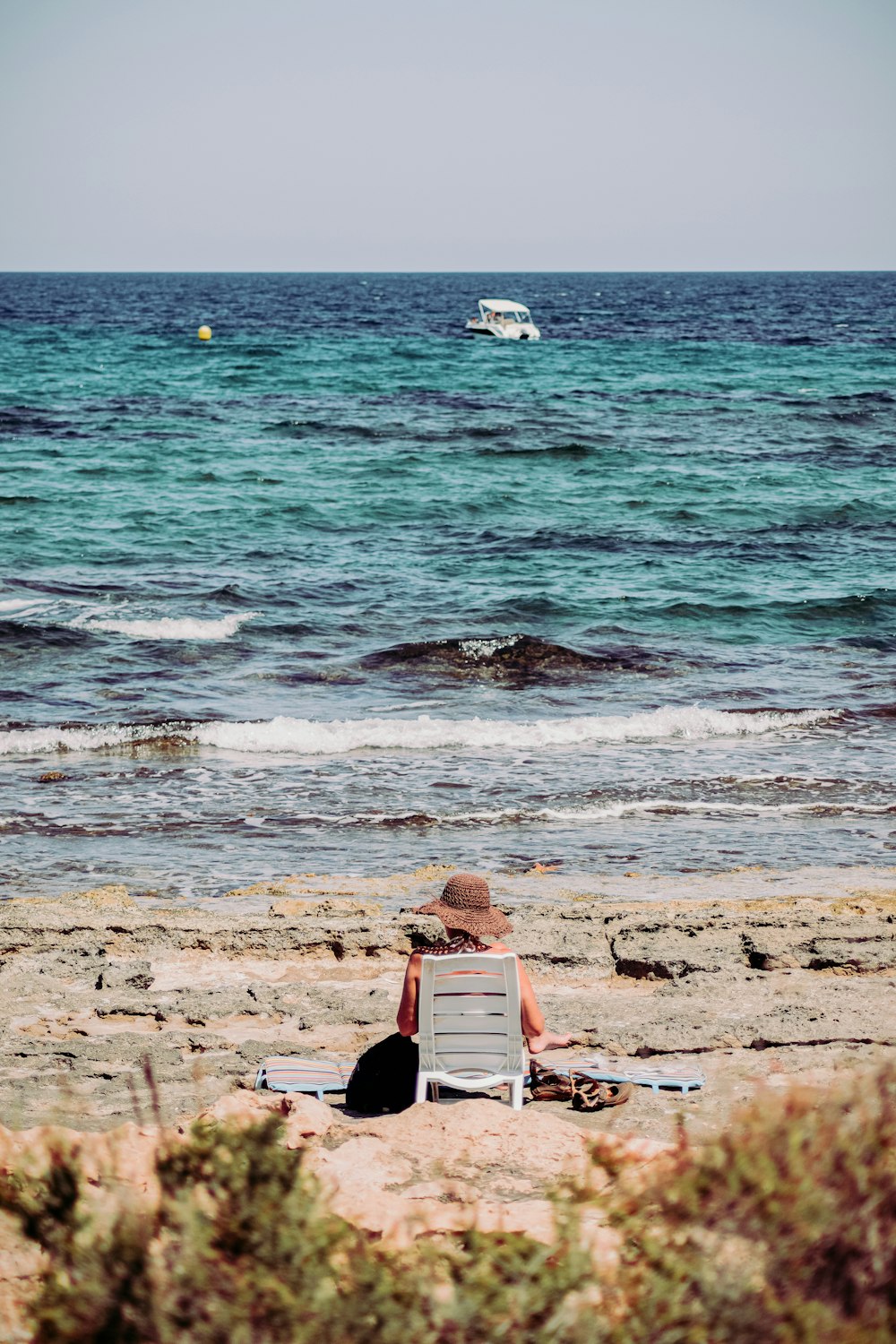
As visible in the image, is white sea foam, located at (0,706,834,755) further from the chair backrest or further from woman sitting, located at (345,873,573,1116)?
the chair backrest

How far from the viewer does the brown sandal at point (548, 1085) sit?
5141mm

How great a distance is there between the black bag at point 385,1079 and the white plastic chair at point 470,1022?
0.12m

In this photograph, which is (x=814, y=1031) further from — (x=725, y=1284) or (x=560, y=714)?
(x=560, y=714)

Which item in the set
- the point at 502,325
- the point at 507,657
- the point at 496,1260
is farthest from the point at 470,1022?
the point at 502,325

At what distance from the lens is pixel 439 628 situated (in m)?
15.7

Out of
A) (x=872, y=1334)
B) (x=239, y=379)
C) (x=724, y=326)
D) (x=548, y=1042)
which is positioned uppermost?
(x=724, y=326)

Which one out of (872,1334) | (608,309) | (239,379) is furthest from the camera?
(608,309)

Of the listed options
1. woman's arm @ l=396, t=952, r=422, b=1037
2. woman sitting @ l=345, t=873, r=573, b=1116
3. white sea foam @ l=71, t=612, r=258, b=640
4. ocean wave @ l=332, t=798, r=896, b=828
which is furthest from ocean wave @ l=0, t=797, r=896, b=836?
white sea foam @ l=71, t=612, r=258, b=640

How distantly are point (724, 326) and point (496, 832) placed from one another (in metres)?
59.0

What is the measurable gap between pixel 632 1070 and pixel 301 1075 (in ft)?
4.92

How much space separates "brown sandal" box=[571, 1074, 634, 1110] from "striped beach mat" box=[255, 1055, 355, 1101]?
101 cm

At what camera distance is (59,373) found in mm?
39625

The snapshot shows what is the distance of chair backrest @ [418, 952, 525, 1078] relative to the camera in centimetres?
499

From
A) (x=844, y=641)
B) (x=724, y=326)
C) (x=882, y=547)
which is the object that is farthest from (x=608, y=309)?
(x=844, y=641)
